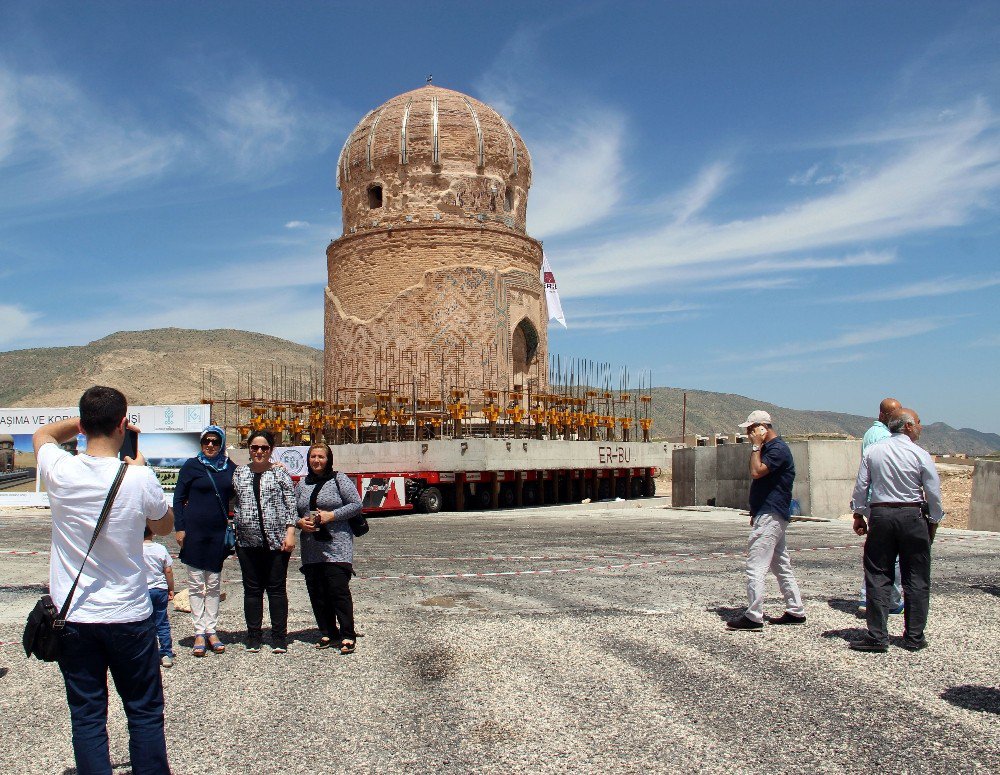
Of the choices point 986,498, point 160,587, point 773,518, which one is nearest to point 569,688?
point 773,518

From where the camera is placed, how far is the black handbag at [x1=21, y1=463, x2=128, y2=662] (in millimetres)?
3773

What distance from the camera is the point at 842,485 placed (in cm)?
1934

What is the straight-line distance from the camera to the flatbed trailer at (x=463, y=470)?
24062 mm

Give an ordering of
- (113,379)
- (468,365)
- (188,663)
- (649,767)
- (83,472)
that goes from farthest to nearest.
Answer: (113,379), (468,365), (188,663), (649,767), (83,472)

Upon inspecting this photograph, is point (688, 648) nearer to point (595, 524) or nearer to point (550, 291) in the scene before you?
point (595, 524)

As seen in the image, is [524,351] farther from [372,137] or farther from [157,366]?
[157,366]

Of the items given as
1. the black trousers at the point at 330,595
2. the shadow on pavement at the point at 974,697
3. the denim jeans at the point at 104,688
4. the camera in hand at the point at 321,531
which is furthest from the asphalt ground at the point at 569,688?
the camera in hand at the point at 321,531

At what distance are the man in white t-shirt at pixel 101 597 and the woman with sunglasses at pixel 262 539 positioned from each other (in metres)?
2.91

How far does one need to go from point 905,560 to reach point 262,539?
15.9 ft

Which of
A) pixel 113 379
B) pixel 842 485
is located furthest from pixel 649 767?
pixel 113 379

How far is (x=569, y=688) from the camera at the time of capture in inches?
223

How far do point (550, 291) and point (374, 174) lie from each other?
8.23 m

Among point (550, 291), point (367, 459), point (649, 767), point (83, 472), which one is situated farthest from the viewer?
point (550, 291)

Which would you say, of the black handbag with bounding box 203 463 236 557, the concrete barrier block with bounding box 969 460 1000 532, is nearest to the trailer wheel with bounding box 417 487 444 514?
the concrete barrier block with bounding box 969 460 1000 532
